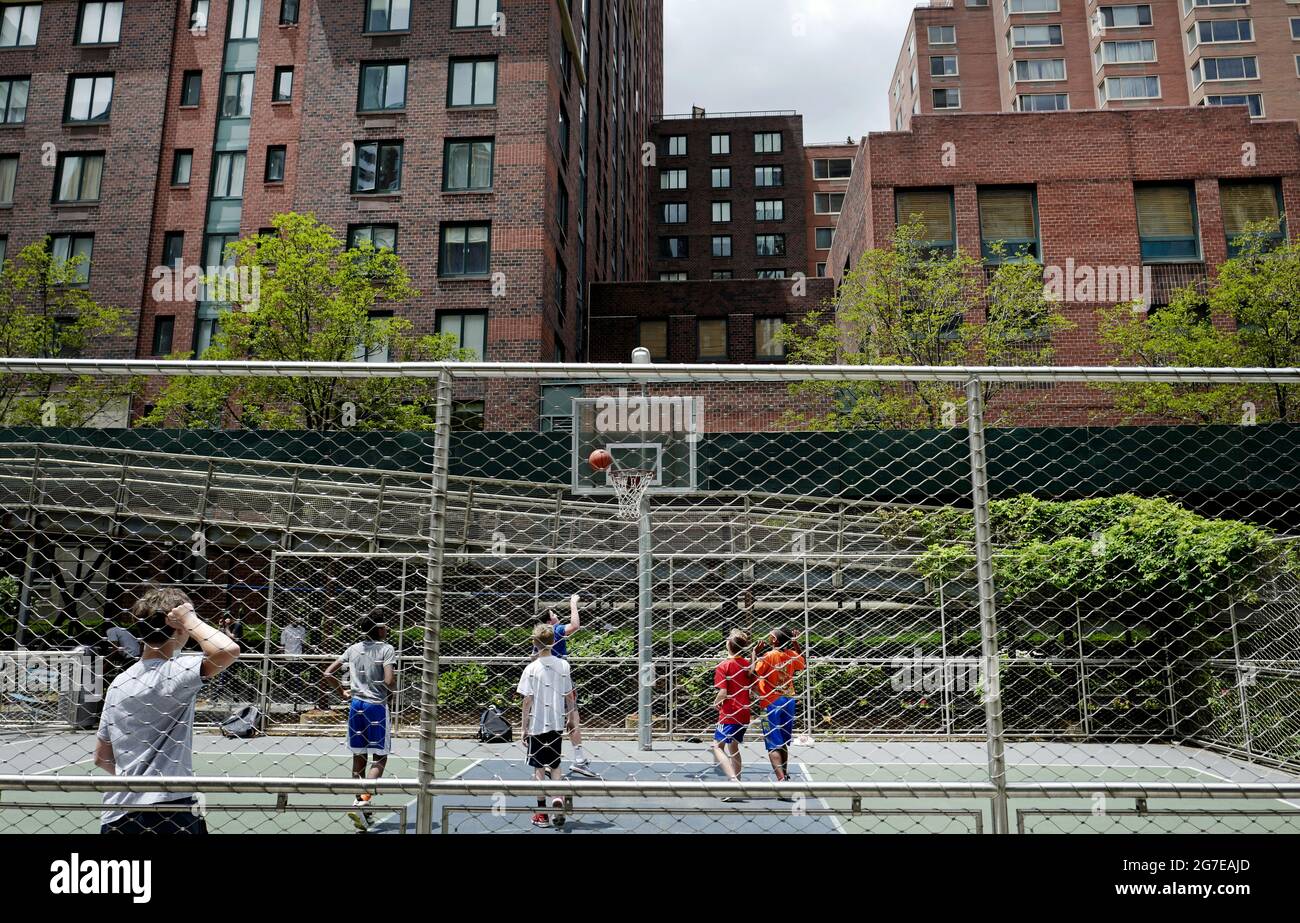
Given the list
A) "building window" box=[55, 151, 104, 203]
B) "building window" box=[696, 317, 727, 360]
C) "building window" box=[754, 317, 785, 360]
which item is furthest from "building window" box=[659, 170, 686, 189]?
"building window" box=[55, 151, 104, 203]

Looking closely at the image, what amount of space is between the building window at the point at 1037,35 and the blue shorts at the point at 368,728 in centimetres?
6835

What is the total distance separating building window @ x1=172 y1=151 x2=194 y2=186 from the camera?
106 feet

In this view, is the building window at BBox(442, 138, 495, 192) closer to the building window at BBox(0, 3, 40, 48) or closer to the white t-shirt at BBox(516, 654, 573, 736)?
the building window at BBox(0, 3, 40, 48)

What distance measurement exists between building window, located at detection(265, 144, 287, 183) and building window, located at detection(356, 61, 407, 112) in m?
3.67

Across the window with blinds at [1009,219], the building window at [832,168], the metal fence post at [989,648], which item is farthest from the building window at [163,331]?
the building window at [832,168]

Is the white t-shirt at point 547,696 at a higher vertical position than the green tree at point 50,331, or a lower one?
lower

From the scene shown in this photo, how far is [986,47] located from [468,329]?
176ft

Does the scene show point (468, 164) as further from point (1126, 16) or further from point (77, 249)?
point (1126, 16)

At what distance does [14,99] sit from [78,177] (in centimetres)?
448

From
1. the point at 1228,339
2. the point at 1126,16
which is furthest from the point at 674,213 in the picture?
the point at 1228,339

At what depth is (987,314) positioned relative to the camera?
26.3 meters

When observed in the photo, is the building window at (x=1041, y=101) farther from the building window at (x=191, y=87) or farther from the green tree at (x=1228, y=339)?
the building window at (x=191, y=87)

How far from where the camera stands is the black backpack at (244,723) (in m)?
12.9
